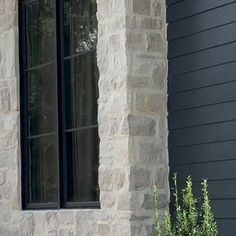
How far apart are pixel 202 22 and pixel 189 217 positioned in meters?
1.44

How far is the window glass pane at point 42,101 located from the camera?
6.40 metres

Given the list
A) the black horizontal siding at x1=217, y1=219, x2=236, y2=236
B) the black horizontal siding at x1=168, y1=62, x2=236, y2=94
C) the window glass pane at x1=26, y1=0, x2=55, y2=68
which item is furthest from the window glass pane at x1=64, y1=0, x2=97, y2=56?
the black horizontal siding at x1=217, y1=219, x2=236, y2=236

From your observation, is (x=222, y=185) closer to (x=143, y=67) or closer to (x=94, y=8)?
(x=143, y=67)

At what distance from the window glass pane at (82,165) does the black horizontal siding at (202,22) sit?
3.68 ft

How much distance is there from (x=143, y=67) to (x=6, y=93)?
210cm

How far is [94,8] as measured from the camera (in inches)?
232

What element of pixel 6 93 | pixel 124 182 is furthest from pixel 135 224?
pixel 6 93

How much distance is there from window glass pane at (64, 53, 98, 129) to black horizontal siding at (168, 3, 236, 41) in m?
0.85

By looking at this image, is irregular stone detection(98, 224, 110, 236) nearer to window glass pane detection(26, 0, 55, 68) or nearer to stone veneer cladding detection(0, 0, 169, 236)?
stone veneer cladding detection(0, 0, 169, 236)

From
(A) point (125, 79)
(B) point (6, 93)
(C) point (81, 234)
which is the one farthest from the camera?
(B) point (6, 93)

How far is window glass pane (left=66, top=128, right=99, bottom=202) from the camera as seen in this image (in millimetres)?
5770

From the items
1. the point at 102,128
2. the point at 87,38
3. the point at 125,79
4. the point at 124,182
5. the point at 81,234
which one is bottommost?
the point at 81,234

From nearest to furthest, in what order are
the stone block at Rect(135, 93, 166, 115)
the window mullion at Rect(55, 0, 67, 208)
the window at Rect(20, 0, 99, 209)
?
1. the stone block at Rect(135, 93, 166, 115)
2. the window at Rect(20, 0, 99, 209)
3. the window mullion at Rect(55, 0, 67, 208)

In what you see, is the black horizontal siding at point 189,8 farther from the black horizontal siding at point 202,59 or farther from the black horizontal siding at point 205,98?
the black horizontal siding at point 202,59
